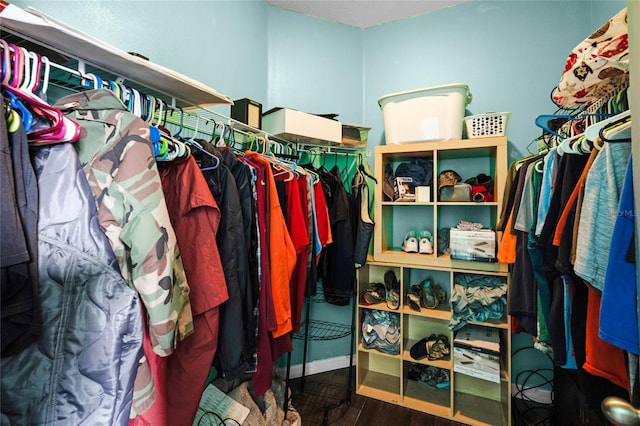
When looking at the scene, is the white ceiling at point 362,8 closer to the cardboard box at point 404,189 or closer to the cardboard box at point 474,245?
the cardboard box at point 404,189

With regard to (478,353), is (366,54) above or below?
above

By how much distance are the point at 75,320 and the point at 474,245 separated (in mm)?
1839

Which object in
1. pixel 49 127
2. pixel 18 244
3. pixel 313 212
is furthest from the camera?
pixel 313 212

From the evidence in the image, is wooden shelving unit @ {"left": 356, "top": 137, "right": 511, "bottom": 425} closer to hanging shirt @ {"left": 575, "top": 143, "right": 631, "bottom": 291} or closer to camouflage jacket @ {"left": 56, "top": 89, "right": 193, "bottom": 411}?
hanging shirt @ {"left": 575, "top": 143, "right": 631, "bottom": 291}

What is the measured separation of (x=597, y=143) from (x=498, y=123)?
3.60ft

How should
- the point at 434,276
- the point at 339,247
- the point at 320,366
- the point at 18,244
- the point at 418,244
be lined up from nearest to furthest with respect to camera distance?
the point at 18,244 → the point at 339,247 → the point at 418,244 → the point at 434,276 → the point at 320,366

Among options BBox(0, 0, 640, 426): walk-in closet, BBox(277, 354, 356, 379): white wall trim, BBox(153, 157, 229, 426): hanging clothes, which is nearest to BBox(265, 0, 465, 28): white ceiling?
BBox(0, 0, 640, 426): walk-in closet

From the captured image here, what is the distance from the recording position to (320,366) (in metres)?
2.33

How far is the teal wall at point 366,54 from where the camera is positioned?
1.67 meters

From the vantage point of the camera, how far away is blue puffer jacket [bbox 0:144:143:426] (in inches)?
23.1

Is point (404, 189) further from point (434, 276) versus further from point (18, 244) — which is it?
point (18, 244)

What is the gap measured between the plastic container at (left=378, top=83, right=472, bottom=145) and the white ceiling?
84cm

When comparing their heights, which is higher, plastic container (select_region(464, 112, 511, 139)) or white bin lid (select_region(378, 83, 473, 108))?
white bin lid (select_region(378, 83, 473, 108))

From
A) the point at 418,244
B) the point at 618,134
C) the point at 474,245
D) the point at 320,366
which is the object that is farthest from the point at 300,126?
the point at 320,366
